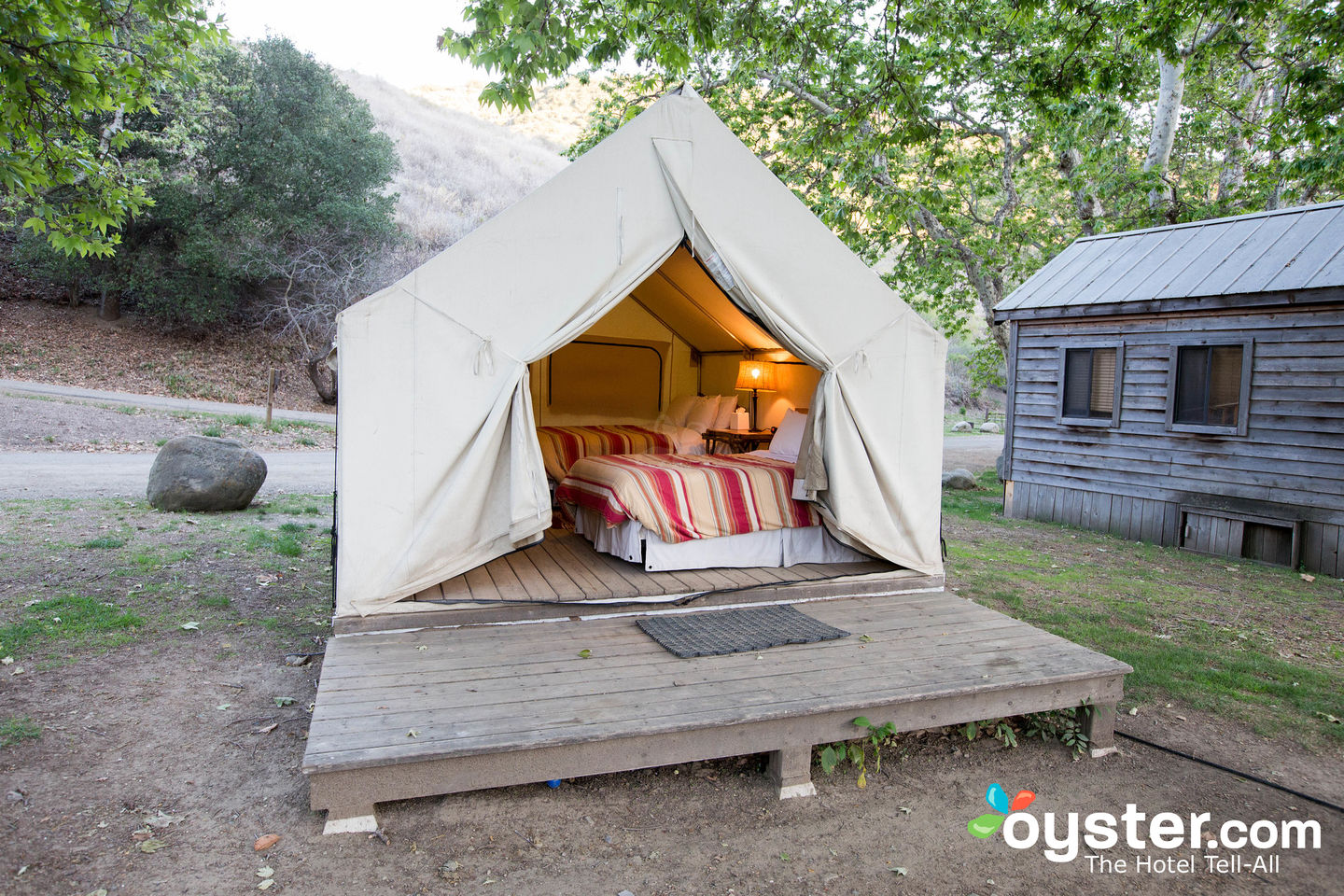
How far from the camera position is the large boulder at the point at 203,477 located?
7.12 m

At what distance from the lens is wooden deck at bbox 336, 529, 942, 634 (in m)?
3.85

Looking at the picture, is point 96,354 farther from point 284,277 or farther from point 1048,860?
point 1048,860

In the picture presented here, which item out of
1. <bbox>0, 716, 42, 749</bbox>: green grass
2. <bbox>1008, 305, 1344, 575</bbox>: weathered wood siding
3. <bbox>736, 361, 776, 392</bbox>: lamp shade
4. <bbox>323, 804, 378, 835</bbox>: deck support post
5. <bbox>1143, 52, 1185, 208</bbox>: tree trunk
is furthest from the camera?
<bbox>1143, 52, 1185, 208</bbox>: tree trunk

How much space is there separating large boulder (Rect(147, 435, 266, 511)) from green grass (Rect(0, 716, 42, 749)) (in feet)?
13.6

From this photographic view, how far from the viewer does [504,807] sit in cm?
285

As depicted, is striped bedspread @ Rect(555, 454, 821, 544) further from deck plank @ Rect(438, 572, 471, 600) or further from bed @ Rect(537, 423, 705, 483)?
bed @ Rect(537, 423, 705, 483)

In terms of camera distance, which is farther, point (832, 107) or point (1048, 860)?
point (832, 107)

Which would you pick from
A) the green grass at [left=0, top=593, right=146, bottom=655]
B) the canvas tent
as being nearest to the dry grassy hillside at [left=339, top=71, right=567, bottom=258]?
the green grass at [left=0, top=593, right=146, bottom=655]

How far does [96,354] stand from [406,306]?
15.7 metres

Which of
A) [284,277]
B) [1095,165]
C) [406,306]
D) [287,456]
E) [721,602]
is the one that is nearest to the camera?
[406,306]

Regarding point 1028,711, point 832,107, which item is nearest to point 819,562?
point 1028,711

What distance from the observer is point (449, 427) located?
376cm

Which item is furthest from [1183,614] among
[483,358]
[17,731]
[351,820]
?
[17,731]

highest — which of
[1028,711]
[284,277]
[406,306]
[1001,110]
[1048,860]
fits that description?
[1001,110]
